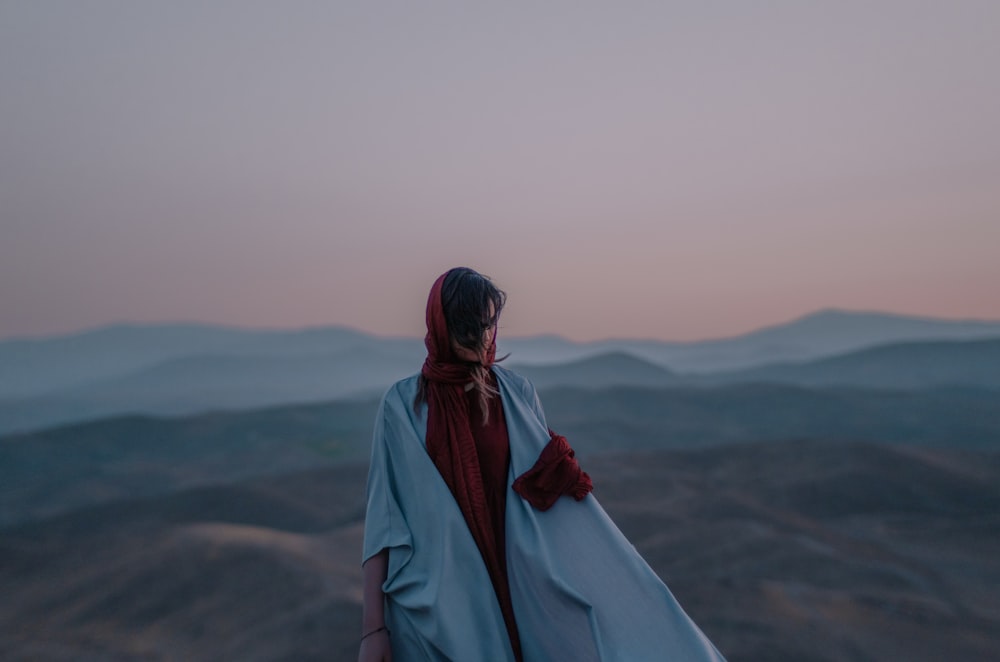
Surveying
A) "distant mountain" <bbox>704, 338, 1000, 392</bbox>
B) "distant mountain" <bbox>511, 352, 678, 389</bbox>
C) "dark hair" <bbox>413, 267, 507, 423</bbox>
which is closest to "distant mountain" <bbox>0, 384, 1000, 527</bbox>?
"distant mountain" <bbox>704, 338, 1000, 392</bbox>

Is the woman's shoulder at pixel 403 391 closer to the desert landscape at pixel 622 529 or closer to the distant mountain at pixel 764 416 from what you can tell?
the desert landscape at pixel 622 529

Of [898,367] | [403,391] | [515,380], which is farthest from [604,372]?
[403,391]

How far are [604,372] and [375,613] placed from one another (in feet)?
173

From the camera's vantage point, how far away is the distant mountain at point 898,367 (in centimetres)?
4347

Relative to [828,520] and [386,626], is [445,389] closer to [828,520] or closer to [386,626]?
[386,626]

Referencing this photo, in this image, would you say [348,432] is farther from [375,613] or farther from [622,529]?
[375,613]

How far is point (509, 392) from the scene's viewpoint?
241cm

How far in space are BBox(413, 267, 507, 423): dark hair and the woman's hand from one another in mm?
732

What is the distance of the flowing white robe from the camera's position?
2125mm

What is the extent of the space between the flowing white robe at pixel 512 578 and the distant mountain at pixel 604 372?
48.0 metres

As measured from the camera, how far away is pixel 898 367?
Result: 46500mm

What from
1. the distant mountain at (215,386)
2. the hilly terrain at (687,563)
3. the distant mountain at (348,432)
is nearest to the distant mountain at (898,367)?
the distant mountain at (348,432)

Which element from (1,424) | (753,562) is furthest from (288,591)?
(1,424)

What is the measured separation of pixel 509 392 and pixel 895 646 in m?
4.45
